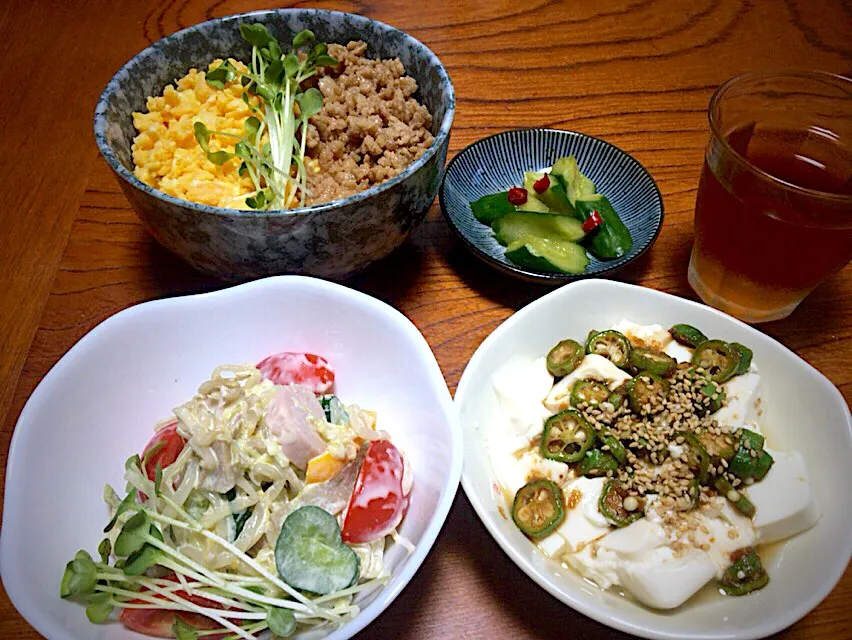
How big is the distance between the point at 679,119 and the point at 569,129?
275 millimetres

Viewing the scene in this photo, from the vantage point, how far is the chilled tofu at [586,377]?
1120 millimetres

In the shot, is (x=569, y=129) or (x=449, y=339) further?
(x=569, y=129)

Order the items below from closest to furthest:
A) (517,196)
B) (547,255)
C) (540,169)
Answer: (547,255)
(517,196)
(540,169)

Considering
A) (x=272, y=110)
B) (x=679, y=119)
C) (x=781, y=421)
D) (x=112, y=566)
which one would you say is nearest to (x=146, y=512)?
(x=112, y=566)

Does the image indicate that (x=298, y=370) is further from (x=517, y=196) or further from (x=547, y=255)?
(x=517, y=196)

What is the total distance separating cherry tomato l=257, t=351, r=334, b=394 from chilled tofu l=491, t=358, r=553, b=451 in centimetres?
27

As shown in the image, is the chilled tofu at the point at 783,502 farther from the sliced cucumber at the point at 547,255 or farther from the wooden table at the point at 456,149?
the sliced cucumber at the point at 547,255

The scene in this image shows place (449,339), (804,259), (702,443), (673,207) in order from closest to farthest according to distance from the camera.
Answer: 1. (702,443)
2. (804,259)
3. (449,339)
4. (673,207)

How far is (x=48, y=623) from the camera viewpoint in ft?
2.52

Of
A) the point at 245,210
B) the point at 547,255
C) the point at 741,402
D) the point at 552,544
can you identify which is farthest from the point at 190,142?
the point at 741,402

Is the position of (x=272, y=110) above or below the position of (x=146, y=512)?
above

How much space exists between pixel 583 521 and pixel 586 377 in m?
0.24

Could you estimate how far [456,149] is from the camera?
5.37ft

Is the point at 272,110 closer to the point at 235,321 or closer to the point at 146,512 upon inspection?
the point at 235,321
